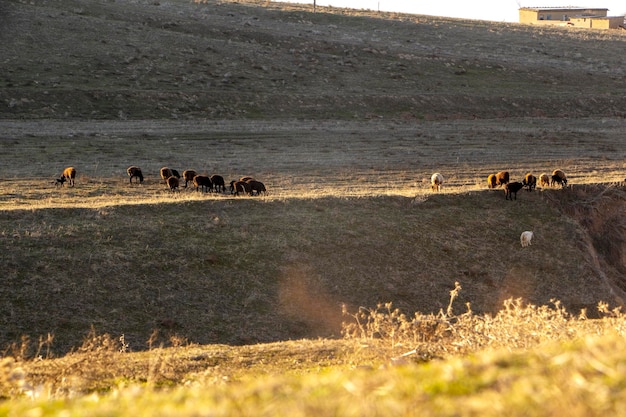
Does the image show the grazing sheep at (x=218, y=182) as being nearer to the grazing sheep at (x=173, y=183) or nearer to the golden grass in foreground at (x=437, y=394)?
the grazing sheep at (x=173, y=183)

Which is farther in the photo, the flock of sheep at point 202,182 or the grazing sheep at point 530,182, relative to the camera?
the grazing sheep at point 530,182

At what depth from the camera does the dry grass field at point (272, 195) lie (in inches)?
→ 747

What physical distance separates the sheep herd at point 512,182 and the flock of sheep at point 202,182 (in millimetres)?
7002

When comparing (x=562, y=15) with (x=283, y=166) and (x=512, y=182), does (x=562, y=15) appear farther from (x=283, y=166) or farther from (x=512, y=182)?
(x=512, y=182)

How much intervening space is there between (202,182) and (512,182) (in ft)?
37.9

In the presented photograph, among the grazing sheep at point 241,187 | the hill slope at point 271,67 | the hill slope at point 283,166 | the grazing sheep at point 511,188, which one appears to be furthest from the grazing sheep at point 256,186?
the hill slope at point 271,67

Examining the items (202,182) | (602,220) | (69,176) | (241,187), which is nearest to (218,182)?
(202,182)

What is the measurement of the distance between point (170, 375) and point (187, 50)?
5587cm

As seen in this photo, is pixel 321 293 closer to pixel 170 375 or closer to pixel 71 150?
pixel 170 375

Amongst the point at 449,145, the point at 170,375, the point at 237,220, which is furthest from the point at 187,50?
the point at 170,375

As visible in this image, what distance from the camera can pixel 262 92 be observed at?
57.6 metres

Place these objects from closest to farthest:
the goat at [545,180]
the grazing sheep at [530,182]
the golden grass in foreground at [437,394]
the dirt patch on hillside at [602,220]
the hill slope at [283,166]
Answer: the golden grass in foreground at [437,394] < the hill slope at [283,166] < the dirt patch on hillside at [602,220] < the grazing sheep at [530,182] < the goat at [545,180]

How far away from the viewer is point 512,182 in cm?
2936

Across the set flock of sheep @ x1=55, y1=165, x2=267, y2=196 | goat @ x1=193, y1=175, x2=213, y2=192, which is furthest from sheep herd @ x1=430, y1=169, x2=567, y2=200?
goat @ x1=193, y1=175, x2=213, y2=192
